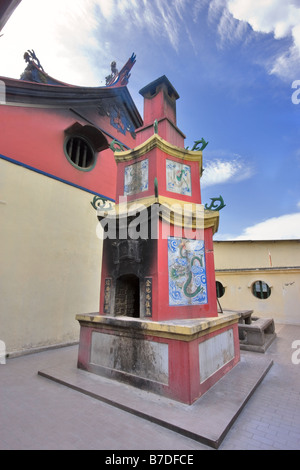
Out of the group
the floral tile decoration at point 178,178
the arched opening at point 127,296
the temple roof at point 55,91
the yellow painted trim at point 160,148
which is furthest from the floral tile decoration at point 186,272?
the temple roof at point 55,91

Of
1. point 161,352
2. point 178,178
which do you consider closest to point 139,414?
point 161,352

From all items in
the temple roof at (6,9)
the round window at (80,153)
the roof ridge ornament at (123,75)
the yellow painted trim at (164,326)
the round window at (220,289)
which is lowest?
the yellow painted trim at (164,326)

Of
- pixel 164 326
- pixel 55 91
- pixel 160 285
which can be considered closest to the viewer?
pixel 164 326

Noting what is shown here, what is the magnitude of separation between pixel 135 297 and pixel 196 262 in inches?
87.6

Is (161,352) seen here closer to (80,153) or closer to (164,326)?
(164,326)

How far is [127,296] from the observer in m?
6.27

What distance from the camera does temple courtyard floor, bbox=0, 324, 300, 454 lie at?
10.0 ft

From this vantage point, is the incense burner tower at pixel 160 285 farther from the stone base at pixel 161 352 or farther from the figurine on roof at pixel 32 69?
the figurine on roof at pixel 32 69

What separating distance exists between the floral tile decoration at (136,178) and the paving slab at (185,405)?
452 cm

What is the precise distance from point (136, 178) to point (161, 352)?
429 cm

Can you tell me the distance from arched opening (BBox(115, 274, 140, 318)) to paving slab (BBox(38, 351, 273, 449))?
5.22 ft

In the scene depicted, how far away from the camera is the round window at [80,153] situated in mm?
9169

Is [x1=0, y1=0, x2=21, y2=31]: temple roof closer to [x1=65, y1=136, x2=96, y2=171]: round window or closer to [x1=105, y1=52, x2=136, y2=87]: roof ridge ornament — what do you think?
[x1=65, y1=136, x2=96, y2=171]: round window

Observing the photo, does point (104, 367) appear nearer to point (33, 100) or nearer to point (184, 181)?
point (184, 181)
